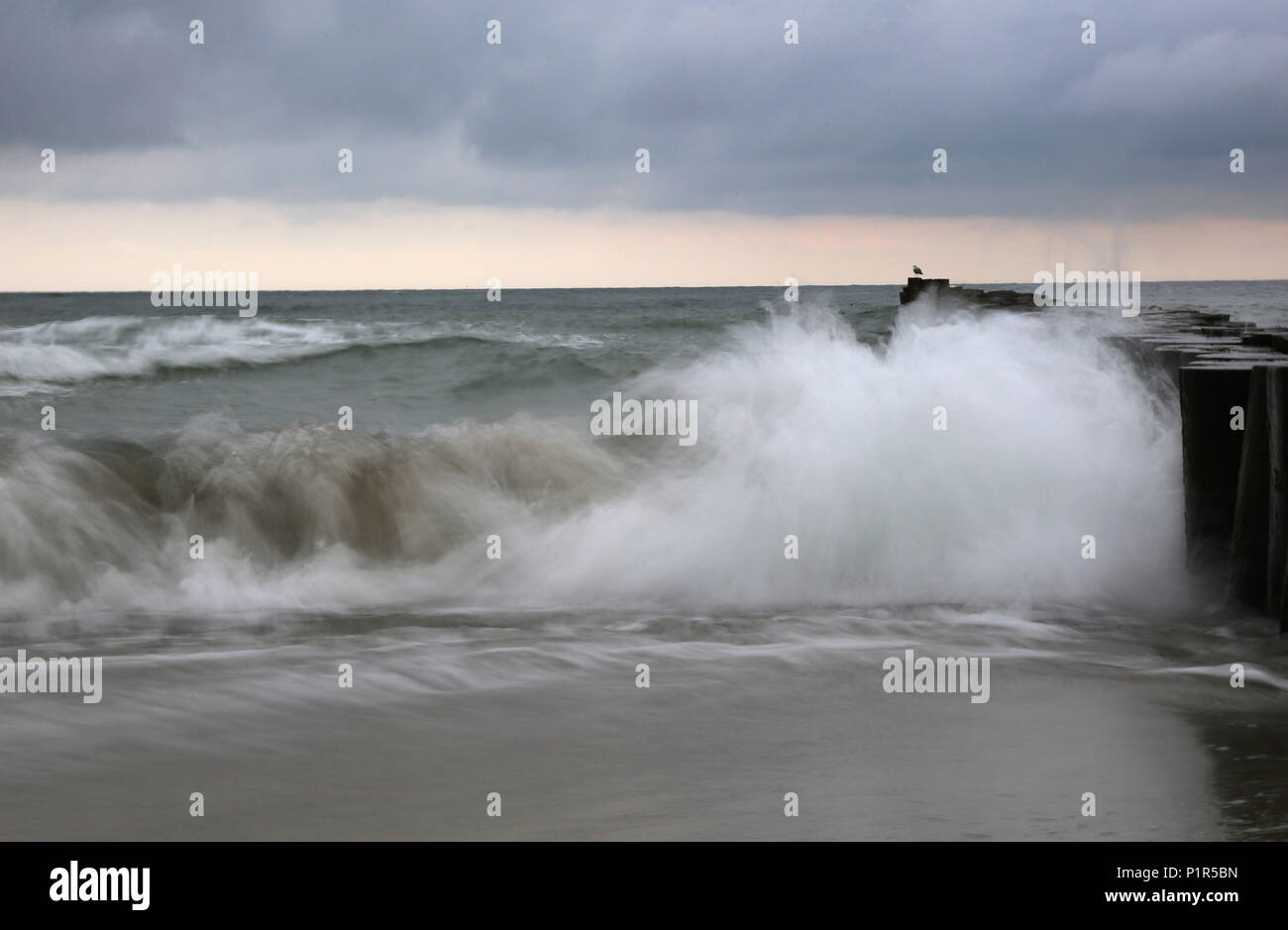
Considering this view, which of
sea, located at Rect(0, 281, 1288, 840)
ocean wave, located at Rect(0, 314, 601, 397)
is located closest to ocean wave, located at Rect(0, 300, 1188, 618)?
sea, located at Rect(0, 281, 1288, 840)

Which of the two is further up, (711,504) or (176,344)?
(176,344)

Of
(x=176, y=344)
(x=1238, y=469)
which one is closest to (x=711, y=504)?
(x=1238, y=469)

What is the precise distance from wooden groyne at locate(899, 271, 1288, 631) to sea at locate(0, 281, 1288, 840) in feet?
0.74

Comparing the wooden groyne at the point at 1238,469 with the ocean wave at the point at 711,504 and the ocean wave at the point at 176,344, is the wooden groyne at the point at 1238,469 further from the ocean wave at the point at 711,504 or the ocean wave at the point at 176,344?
the ocean wave at the point at 176,344

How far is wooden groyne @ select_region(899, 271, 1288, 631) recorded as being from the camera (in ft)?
18.6

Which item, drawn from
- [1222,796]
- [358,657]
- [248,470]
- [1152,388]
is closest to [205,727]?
[358,657]

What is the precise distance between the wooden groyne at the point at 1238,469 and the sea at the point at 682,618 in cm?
23

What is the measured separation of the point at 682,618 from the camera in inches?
265

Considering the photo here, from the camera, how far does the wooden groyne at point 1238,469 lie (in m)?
5.68

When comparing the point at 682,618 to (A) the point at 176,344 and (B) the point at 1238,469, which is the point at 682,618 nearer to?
(B) the point at 1238,469

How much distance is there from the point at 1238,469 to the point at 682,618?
9.25 feet

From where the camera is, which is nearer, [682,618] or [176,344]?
[682,618]

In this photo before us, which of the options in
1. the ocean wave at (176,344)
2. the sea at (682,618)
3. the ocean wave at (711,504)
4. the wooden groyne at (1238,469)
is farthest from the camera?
the ocean wave at (176,344)

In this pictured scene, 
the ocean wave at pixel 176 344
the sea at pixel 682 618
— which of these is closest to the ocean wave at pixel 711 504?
the sea at pixel 682 618
